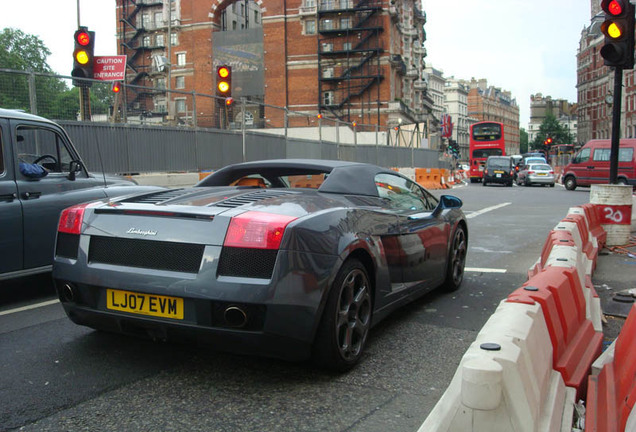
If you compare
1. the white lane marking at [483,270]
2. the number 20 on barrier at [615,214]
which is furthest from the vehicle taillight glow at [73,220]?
the number 20 on barrier at [615,214]

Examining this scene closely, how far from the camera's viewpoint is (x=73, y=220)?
371cm

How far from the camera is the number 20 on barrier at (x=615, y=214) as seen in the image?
8703 millimetres

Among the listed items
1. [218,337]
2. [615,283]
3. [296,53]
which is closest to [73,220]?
[218,337]

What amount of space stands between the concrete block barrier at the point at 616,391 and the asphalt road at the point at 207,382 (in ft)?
2.59

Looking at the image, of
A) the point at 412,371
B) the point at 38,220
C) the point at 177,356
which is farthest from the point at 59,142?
the point at 412,371

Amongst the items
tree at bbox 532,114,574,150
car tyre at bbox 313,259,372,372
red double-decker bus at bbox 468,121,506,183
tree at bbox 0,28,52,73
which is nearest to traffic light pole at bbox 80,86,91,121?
car tyre at bbox 313,259,372,372

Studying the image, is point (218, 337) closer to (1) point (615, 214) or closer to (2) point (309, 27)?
(1) point (615, 214)

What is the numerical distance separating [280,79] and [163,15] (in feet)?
51.3

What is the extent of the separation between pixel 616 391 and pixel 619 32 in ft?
21.6

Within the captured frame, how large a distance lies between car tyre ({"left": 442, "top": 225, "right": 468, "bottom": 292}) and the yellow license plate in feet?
10.5

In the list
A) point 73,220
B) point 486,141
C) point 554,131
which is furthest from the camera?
point 554,131

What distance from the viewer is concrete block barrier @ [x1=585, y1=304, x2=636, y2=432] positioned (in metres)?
2.39

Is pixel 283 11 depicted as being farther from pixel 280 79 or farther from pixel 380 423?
pixel 380 423

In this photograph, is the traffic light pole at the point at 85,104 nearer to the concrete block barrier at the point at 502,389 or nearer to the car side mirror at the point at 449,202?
the car side mirror at the point at 449,202
